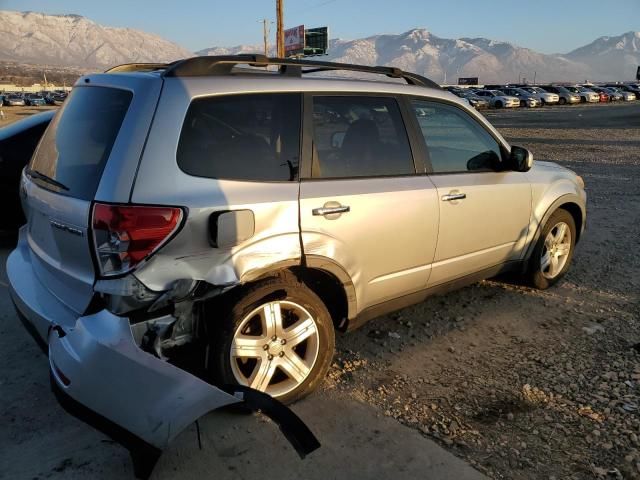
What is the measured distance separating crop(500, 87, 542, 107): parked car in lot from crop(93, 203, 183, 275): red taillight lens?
49.4 m

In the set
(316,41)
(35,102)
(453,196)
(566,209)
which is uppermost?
(316,41)

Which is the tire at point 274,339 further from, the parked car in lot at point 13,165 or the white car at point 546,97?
the white car at point 546,97

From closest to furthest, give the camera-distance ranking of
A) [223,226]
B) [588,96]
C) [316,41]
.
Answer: [223,226] < [588,96] < [316,41]

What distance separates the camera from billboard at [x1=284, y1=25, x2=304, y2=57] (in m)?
63.4

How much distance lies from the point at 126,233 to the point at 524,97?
168ft

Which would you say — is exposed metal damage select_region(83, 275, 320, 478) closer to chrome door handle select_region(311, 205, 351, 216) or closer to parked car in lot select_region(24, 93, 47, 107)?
chrome door handle select_region(311, 205, 351, 216)

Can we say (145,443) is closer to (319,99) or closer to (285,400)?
(285,400)

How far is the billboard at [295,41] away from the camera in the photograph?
6343 centimetres

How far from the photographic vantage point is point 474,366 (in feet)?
11.7

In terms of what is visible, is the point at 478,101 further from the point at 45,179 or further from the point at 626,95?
the point at 45,179

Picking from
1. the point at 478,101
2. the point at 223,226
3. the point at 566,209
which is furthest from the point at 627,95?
the point at 223,226

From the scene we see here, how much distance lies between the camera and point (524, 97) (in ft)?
158

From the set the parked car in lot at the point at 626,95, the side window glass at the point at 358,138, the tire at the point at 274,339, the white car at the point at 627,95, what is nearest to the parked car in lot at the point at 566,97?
the parked car in lot at the point at 626,95

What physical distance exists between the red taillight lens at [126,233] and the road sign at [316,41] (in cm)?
6375
